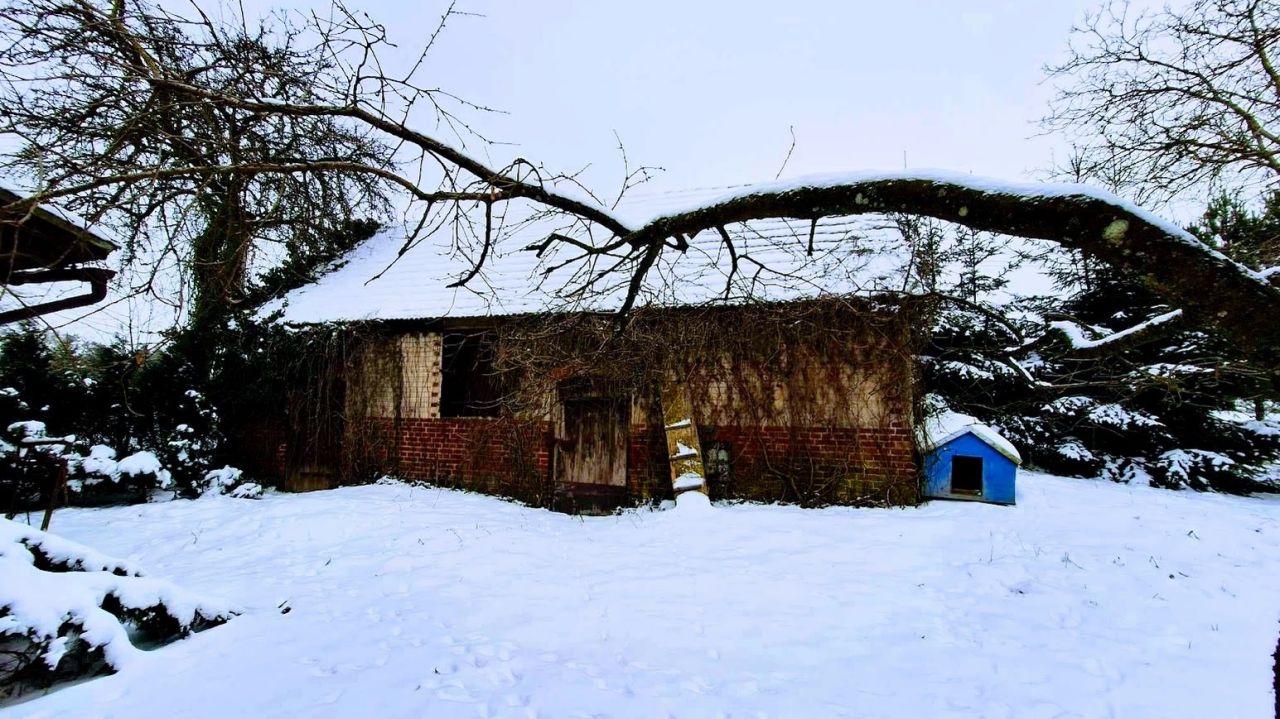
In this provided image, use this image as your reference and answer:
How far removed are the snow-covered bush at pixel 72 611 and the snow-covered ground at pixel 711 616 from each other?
19cm

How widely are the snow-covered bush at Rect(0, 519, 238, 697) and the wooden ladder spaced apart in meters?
5.09

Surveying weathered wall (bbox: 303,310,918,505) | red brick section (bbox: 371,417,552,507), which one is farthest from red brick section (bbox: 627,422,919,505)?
red brick section (bbox: 371,417,552,507)

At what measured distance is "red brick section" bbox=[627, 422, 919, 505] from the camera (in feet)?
25.0

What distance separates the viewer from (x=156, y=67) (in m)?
2.19

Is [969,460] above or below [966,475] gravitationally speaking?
above

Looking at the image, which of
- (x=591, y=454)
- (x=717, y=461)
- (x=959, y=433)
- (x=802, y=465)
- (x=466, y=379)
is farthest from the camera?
(x=466, y=379)

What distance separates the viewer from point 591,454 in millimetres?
8852

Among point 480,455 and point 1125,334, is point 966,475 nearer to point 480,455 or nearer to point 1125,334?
point 1125,334

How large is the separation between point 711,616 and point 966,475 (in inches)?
219

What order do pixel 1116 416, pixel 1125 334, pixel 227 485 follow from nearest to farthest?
pixel 1125 334, pixel 227 485, pixel 1116 416

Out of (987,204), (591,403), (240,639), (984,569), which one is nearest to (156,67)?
(987,204)

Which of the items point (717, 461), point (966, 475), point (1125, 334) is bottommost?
point (966, 475)

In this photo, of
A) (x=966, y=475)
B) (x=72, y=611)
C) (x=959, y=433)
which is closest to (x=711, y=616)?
(x=72, y=611)

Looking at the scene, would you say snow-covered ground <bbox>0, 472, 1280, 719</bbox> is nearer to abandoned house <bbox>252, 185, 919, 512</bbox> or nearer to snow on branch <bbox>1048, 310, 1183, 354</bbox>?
abandoned house <bbox>252, 185, 919, 512</bbox>
